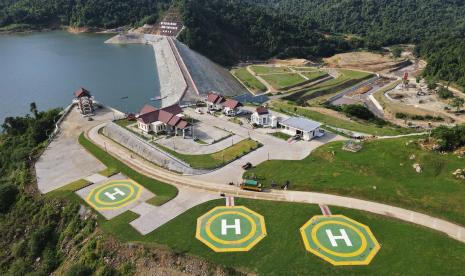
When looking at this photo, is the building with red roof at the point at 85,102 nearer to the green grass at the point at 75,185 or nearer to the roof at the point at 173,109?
the roof at the point at 173,109

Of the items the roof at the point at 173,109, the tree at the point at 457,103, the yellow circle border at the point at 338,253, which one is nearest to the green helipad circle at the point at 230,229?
the yellow circle border at the point at 338,253

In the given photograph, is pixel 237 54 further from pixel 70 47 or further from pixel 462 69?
pixel 462 69

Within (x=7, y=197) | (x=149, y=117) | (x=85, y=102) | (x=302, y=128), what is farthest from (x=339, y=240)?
(x=85, y=102)

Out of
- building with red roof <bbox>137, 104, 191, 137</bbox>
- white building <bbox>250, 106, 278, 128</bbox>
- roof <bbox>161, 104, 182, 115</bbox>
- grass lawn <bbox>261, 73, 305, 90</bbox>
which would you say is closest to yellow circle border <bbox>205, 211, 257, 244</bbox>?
building with red roof <bbox>137, 104, 191, 137</bbox>

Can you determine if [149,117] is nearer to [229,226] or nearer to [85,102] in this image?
[85,102]

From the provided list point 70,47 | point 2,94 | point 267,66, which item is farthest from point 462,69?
point 70,47
